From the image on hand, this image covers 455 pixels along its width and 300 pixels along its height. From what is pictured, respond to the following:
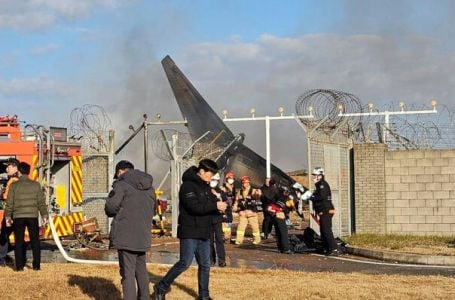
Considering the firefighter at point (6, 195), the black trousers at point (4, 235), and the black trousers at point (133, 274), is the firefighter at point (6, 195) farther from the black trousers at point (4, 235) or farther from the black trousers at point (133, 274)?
the black trousers at point (133, 274)

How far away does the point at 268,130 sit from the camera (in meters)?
33.6

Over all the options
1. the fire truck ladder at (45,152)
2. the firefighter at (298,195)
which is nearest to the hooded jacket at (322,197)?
the firefighter at (298,195)

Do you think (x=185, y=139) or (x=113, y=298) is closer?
(x=113, y=298)

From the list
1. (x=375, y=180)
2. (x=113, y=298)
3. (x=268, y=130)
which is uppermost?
(x=268, y=130)

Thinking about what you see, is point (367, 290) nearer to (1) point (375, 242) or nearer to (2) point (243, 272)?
(2) point (243, 272)

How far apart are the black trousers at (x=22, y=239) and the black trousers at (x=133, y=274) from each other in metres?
3.88

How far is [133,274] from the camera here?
28.4ft

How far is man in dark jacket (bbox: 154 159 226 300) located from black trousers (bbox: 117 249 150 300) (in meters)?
0.53

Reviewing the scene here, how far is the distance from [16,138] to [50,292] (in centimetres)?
603

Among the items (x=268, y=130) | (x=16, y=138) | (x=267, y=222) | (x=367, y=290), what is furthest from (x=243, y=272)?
(x=268, y=130)

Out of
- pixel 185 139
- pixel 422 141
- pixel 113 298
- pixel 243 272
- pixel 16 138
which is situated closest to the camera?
pixel 113 298

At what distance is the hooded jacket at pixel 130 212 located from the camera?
859cm

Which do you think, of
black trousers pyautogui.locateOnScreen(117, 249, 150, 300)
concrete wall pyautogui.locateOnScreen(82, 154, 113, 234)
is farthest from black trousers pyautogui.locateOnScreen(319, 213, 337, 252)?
black trousers pyautogui.locateOnScreen(117, 249, 150, 300)

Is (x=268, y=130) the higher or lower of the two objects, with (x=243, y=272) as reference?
higher
